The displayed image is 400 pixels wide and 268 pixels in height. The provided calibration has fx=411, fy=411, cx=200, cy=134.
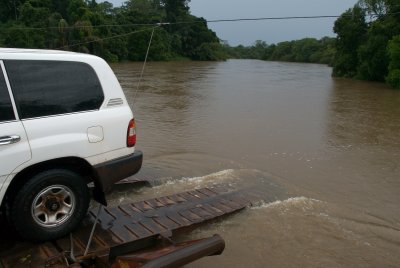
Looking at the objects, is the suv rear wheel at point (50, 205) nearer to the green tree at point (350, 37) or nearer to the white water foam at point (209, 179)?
the white water foam at point (209, 179)

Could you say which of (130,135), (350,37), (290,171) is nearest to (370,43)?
(350,37)

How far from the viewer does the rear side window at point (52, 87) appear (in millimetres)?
3432

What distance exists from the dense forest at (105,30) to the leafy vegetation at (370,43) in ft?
43.8

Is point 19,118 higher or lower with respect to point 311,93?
higher

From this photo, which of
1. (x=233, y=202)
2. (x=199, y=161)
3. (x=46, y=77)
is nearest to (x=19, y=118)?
(x=46, y=77)

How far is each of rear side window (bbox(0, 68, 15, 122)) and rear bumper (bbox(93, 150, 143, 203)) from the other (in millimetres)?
898

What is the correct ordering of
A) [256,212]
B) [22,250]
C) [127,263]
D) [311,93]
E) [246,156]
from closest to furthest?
[127,263], [22,250], [256,212], [246,156], [311,93]

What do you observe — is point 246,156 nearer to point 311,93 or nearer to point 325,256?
point 325,256

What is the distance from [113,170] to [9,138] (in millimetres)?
1073

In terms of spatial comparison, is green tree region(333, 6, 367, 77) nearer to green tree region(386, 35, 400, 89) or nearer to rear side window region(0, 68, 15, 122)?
green tree region(386, 35, 400, 89)

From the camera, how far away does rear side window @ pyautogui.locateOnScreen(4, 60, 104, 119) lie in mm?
3432

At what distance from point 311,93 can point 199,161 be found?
1568 centimetres

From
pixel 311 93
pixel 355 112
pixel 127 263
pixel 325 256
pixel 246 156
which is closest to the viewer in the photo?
pixel 127 263

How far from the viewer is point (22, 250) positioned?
137 inches
